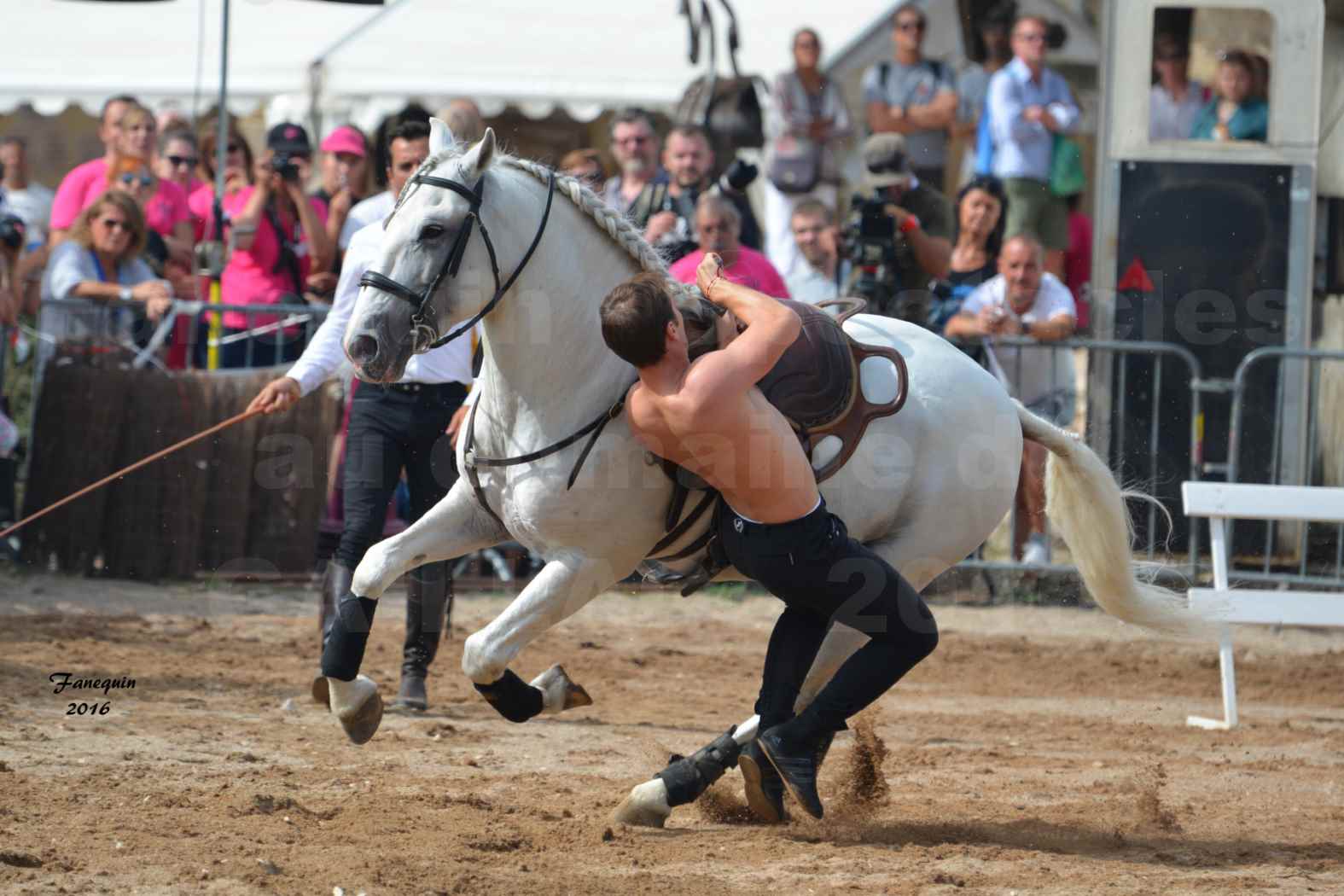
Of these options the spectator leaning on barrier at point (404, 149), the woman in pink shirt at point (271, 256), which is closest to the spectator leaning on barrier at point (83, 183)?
the woman in pink shirt at point (271, 256)

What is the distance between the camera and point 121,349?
993 centimetres

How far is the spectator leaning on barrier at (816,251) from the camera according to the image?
10258 millimetres

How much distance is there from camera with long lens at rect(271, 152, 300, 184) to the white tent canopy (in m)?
2.79

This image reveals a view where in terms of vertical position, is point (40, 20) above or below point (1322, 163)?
above

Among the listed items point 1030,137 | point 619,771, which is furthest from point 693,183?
point 619,771

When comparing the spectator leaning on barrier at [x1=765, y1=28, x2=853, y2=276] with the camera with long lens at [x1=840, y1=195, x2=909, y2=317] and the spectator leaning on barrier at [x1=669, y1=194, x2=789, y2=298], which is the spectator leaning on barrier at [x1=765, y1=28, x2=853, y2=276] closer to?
the camera with long lens at [x1=840, y1=195, x2=909, y2=317]

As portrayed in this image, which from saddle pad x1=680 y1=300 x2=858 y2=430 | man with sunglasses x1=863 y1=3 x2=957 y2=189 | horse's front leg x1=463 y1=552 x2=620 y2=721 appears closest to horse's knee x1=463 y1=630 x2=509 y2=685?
horse's front leg x1=463 y1=552 x2=620 y2=721

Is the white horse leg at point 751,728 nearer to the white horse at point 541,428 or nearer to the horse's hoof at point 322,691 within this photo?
the white horse at point 541,428

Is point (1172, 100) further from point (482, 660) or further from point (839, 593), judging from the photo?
point (482, 660)

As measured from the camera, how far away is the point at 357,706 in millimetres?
5402

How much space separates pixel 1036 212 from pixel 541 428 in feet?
23.1

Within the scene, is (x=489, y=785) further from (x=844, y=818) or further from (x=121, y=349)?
(x=121, y=349)

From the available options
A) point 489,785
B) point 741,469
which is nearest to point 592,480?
point 741,469

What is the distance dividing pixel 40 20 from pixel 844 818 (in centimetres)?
1116
